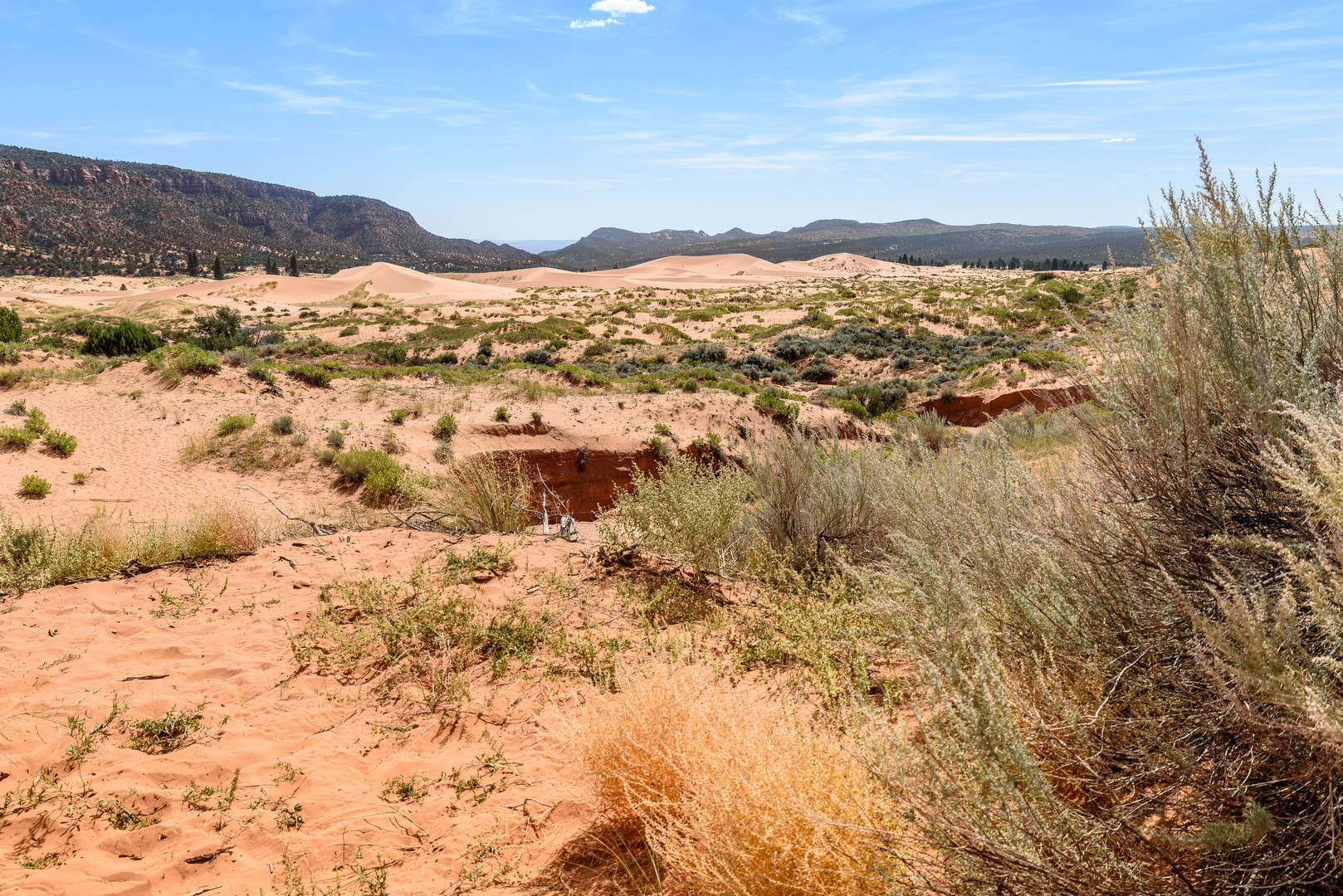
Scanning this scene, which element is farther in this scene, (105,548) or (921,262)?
(921,262)

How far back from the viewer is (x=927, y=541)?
3.83 metres

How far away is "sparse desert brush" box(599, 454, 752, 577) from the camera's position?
5738 mm

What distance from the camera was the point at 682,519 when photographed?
18.8ft

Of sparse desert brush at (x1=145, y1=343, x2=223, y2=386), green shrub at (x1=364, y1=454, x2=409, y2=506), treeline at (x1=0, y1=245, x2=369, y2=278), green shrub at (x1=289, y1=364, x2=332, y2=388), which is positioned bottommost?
green shrub at (x1=364, y1=454, x2=409, y2=506)

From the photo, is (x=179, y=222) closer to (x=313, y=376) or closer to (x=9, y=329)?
(x=9, y=329)

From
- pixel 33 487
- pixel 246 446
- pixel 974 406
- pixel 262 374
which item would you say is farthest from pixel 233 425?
pixel 974 406

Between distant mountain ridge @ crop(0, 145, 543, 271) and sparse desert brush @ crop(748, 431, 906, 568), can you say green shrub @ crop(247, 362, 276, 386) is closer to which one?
sparse desert brush @ crop(748, 431, 906, 568)

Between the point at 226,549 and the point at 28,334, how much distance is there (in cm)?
2232

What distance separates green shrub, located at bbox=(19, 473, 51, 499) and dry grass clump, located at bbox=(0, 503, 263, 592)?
3.57 metres

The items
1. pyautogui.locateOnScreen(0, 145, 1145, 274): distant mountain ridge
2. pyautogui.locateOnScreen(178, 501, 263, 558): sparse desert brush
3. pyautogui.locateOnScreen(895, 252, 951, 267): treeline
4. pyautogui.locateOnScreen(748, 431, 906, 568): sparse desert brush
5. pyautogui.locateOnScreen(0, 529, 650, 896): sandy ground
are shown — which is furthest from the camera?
pyautogui.locateOnScreen(895, 252, 951, 267): treeline

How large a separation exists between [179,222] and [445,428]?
8754 centimetres

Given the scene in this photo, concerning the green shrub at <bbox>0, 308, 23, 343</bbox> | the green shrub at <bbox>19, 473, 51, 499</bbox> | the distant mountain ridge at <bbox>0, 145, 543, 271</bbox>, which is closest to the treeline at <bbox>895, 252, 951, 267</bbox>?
the distant mountain ridge at <bbox>0, 145, 543, 271</bbox>

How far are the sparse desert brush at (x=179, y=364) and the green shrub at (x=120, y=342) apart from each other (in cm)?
338

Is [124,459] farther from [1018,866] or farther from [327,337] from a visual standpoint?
[327,337]
